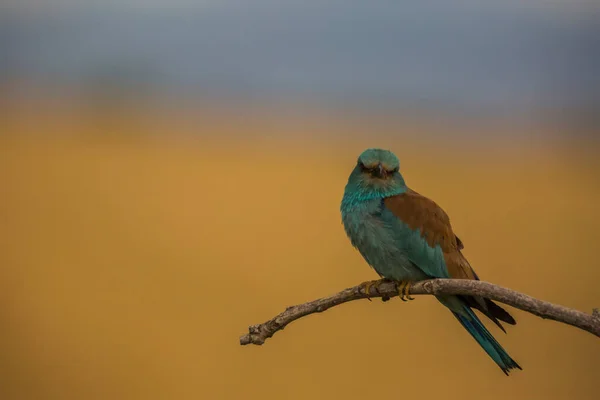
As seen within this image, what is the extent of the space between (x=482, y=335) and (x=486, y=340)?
0.03 meters

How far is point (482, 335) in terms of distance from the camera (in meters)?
2.58

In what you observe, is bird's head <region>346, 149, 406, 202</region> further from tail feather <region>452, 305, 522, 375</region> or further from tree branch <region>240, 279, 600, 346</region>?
tail feather <region>452, 305, 522, 375</region>

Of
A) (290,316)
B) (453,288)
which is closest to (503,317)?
(453,288)

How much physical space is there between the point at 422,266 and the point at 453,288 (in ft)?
1.62

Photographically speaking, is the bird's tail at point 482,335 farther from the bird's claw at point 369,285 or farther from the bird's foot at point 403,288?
the bird's claw at point 369,285

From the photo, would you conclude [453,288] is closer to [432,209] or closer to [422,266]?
[422,266]

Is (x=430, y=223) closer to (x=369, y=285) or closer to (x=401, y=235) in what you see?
(x=401, y=235)

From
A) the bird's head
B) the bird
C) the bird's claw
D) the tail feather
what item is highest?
the bird's head

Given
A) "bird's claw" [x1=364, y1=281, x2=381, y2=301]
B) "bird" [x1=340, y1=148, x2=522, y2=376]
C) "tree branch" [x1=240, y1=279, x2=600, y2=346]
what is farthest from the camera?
"bird" [x1=340, y1=148, x2=522, y2=376]

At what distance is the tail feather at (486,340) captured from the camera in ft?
8.30

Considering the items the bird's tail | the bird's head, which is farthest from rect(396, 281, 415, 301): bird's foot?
the bird's head

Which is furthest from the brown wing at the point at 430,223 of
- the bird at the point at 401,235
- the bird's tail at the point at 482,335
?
the bird's tail at the point at 482,335

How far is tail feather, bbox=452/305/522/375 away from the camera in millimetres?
2529

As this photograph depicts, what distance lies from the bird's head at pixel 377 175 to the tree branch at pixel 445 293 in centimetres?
33
